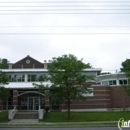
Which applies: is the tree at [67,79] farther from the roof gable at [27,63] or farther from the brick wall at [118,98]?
the roof gable at [27,63]

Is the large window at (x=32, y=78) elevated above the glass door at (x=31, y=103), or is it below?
above

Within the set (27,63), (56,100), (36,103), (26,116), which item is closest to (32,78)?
(36,103)

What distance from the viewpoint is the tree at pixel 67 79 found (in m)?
27.6

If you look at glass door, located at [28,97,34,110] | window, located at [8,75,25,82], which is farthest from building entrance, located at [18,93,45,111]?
window, located at [8,75,25,82]

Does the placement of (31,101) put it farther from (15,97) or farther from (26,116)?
(26,116)

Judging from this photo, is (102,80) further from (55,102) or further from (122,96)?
(55,102)

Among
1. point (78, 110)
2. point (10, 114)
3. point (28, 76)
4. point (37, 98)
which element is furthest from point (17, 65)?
point (10, 114)

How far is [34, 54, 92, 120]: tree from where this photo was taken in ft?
90.7

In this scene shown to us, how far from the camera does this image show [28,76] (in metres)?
42.6

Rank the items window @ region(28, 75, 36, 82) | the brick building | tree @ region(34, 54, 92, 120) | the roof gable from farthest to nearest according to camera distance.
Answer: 1. the roof gable
2. window @ region(28, 75, 36, 82)
3. the brick building
4. tree @ region(34, 54, 92, 120)

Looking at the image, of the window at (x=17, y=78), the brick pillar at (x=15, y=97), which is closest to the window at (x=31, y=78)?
the window at (x=17, y=78)

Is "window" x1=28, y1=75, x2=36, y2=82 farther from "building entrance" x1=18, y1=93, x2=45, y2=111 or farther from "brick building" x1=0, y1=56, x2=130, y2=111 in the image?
"building entrance" x1=18, y1=93, x2=45, y2=111

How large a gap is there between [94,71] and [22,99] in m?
13.4

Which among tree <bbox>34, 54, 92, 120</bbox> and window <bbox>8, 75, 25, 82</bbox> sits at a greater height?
window <bbox>8, 75, 25, 82</bbox>
